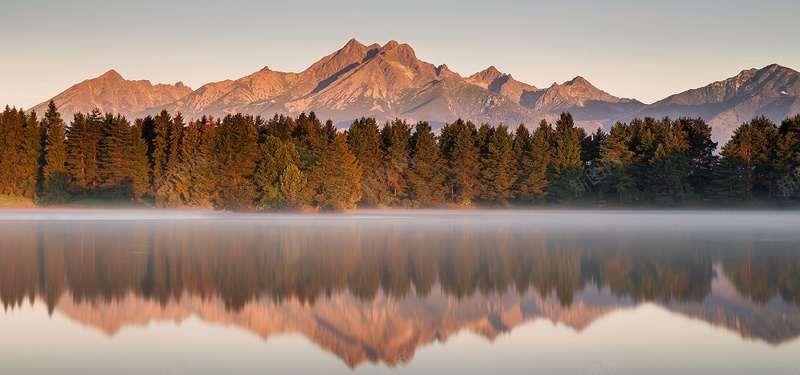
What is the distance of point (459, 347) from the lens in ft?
35.9


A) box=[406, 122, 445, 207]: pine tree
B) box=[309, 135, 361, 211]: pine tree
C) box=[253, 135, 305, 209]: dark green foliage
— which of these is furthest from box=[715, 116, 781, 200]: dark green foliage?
box=[253, 135, 305, 209]: dark green foliage

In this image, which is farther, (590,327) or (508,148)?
(508,148)

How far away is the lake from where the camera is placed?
10.2 metres

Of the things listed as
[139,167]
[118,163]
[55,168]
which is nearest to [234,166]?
[139,167]

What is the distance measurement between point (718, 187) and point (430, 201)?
35.7 metres

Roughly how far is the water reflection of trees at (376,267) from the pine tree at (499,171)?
52.5 metres

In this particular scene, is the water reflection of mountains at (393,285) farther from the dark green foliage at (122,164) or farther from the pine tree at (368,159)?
the dark green foliage at (122,164)

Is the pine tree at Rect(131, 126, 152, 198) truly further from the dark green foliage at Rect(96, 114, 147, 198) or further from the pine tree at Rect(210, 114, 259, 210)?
the pine tree at Rect(210, 114, 259, 210)

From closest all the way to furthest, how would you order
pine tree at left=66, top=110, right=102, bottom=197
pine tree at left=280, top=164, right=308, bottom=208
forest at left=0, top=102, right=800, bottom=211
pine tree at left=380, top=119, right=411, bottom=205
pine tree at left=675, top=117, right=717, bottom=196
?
pine tree at left=280, top=164, right=308, bottom=208, forest at left=0, top=102, right=800, bottom=211, pine tree at left=66, top=110, right=102, bottom=197, pine tree at left=675, top=117, right=717, bottom=196, pine tree at left=380, top=119, right=411, bottom=205

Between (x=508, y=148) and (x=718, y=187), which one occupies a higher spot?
(x=508, y=148)

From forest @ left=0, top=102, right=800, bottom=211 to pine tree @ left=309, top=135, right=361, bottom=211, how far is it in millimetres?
174

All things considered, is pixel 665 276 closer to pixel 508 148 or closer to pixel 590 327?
pixel 590 327

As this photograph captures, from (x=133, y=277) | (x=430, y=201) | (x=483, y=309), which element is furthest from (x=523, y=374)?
(x=430, y=201)

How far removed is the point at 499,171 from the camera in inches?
3334
